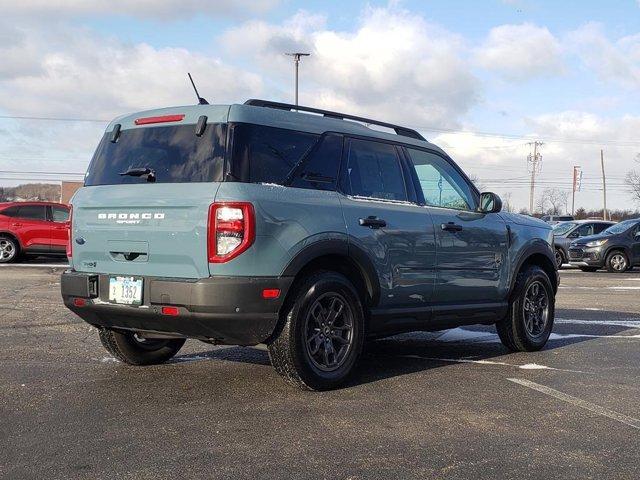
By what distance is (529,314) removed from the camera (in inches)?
288

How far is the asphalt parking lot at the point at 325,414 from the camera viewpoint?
12.2 ft

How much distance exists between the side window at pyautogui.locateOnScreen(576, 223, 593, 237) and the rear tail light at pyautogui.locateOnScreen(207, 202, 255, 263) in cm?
2084

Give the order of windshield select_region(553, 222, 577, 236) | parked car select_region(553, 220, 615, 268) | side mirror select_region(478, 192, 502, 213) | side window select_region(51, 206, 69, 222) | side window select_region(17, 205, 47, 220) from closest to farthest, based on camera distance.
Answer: side mirror select_region(478, 192, 502, 213), side window select_region(17, 205, 47, 220), side window select_region(51, 206, 69, 222), parked car select_region(553, 220, 615, 268), windshield select_region(553, 222, 577, 236)

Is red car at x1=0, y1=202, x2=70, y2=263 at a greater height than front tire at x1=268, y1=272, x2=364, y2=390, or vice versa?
red car at x1=0, y1=202, x2=70, y2=263

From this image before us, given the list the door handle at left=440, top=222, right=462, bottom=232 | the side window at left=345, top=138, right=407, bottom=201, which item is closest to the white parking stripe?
the door handle at left=440, top=222, right=462, bottom=232

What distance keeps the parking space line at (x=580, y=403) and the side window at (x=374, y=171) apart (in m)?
1.76

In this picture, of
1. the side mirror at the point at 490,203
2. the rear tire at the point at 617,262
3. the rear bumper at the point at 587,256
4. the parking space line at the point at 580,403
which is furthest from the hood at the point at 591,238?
the parking space line at the point at 580,403

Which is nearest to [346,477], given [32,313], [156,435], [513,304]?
[156,435]

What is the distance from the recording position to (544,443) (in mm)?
4145

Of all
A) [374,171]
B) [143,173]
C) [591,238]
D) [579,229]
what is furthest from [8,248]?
[579,229]

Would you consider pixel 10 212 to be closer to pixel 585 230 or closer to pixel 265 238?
pixel 265 238

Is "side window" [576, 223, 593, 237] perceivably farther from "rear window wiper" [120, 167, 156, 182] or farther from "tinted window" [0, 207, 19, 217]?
"rear window wiper" [120, 167, 156, 182]

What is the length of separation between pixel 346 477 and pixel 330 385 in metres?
1.76

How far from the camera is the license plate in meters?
5.04
